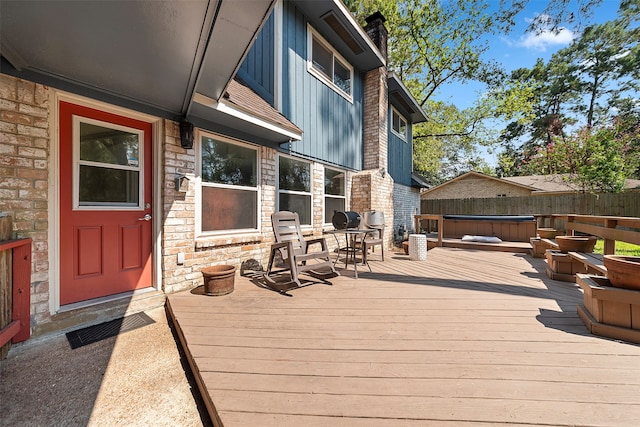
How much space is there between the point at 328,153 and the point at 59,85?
4335 mm

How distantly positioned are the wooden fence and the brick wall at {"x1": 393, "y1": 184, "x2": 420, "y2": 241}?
3674 millimetres

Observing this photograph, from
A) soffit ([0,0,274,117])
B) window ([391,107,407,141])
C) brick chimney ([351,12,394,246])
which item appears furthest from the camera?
window ([391,107,407,141])

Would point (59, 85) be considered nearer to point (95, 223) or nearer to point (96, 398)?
point (95, 223)

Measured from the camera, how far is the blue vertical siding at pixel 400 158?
8.22 meters

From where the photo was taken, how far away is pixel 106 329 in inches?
94.6

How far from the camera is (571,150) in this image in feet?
40.0

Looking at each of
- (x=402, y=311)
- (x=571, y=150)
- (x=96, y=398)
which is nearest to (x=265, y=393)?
(x=96, y=398)

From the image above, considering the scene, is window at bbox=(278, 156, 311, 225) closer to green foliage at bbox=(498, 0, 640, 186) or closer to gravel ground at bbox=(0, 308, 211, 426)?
gravel ground at bbox=(0, 308, 211, 426)

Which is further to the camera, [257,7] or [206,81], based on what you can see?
[206,81]

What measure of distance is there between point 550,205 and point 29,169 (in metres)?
15.8

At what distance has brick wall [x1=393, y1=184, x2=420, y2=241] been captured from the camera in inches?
326

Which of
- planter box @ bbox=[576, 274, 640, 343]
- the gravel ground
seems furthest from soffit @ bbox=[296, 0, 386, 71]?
the gravel ground

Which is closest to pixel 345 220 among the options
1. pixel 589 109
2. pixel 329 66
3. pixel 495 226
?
pixel 329 66

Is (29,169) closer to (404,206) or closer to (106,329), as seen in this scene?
(106,329)
